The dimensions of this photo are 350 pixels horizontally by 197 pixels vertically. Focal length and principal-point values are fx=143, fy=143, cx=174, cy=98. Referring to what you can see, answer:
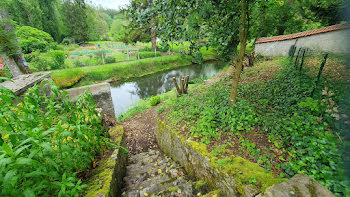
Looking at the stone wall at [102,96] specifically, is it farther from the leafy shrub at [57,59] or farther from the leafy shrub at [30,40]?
the leafy shrub at [30,40]

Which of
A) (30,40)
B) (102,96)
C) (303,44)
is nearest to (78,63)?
(30,40)

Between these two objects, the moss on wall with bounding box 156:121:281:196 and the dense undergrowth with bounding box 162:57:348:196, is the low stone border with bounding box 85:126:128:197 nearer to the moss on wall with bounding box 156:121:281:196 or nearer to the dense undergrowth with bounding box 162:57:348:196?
the moss on wall with bounding box 156:121:281:196

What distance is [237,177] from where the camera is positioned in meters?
1.61

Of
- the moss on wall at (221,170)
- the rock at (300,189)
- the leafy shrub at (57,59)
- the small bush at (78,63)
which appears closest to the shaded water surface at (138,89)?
the small bush at (78,63)

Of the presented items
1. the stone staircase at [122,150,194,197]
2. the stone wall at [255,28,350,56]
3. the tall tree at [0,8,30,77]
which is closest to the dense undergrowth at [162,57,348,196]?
the stone staircase at [122,150,194,197]

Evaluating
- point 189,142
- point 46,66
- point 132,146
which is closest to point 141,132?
point 132,146

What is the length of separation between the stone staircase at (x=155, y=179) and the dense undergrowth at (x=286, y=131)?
73 centimetres

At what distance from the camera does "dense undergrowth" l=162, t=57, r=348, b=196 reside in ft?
5.15

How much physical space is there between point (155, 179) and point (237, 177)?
1.45 meters

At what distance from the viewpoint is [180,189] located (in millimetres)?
A: 1940

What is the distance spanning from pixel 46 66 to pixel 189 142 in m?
16.9

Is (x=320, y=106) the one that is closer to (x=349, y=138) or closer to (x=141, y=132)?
(x=349, y=138)

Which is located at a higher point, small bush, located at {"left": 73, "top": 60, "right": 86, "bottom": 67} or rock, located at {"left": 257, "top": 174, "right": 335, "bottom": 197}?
rock, located at {"left": 257, "top": 174, "right": 335, "bottom": 197}

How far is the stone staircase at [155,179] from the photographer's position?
6.42 ft
